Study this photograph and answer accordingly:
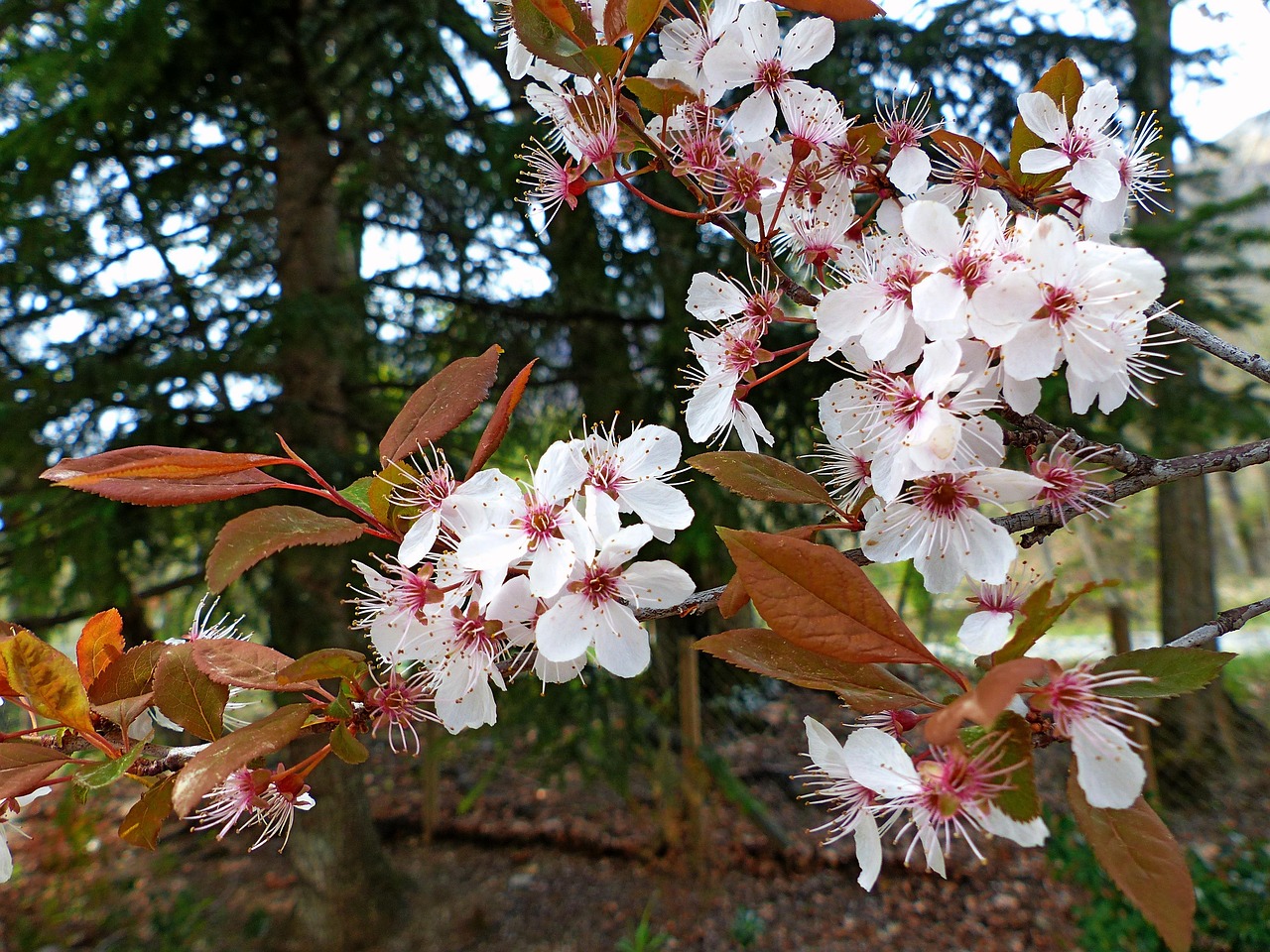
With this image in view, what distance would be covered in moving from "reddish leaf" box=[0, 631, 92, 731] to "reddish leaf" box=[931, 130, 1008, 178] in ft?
2.92

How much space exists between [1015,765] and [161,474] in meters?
0.63

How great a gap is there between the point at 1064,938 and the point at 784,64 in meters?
3.38

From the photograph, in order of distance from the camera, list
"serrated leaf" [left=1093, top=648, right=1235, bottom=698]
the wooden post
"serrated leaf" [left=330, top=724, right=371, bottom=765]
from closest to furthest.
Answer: "serrated leaf" [left=1093, top=648, right=1235, bottom=698] → "serrated leaf" [left=330, top=724, right=371, bottom=765] → the wooden post

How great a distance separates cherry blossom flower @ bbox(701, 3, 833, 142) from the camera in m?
0.72

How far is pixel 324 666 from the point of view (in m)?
0.60

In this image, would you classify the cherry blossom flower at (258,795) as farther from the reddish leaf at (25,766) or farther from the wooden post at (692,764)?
the wooden post at (692,764)

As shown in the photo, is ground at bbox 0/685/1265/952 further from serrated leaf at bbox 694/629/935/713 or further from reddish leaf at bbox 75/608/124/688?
serrated leaf at bbox 694/629/935/713

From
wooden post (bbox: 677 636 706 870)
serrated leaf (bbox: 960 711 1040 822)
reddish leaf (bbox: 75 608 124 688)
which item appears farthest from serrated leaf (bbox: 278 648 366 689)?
wooden post (bbox: 677 636 706 870)

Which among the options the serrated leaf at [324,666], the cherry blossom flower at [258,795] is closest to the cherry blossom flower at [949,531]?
the serrated leaf at [324,666]

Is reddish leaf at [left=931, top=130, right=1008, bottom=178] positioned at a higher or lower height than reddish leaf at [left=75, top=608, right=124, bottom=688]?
higher

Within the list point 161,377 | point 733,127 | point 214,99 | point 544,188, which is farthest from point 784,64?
point 214,99

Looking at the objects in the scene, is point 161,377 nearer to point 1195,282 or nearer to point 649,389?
point 649,389

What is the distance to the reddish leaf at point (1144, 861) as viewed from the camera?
426 mm

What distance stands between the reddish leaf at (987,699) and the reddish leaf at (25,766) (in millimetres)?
632
